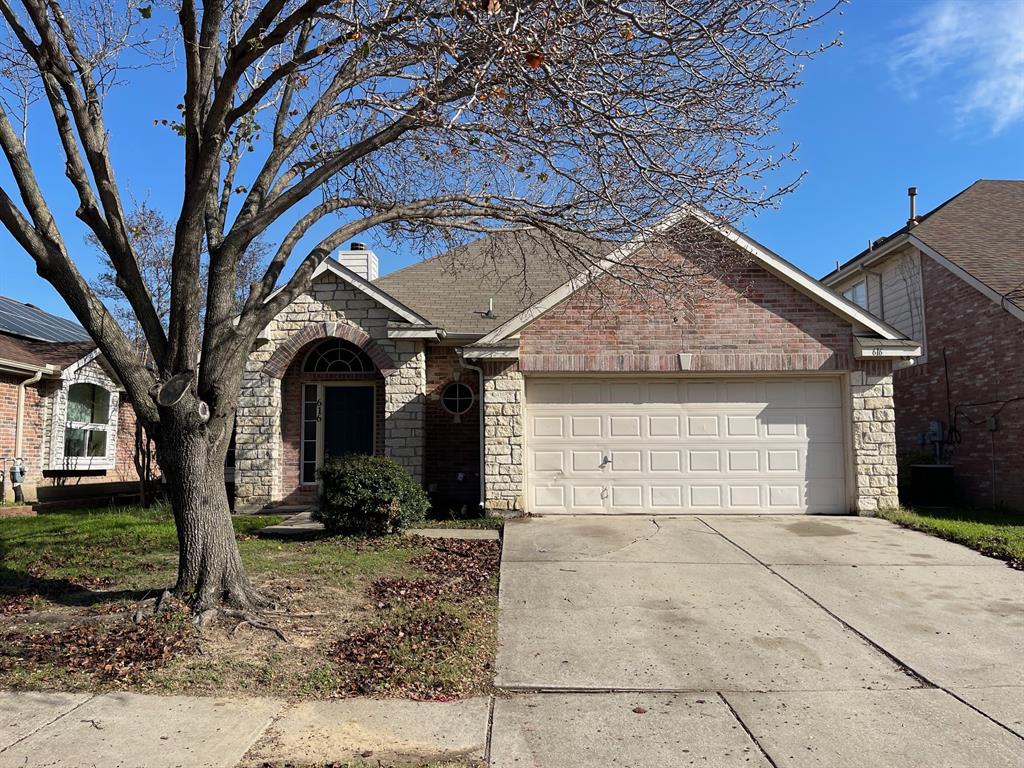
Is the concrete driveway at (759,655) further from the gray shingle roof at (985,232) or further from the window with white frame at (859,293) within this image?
the window with white frame at (859,293)

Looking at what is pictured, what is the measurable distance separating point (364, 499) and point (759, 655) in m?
5.69

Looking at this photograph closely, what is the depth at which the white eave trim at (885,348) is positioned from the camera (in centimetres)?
1134

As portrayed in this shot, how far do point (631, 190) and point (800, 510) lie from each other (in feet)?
23.0

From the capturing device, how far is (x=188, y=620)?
5.81m

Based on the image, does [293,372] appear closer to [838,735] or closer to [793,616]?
[793,616]

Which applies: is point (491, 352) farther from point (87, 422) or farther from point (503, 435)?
point (87, 422)

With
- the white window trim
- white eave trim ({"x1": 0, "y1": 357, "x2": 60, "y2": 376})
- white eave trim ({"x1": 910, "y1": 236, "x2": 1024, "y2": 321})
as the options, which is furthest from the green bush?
white eave trim ({"x1": 910, "y1": 236, "x2": 1024, "y2": 321})

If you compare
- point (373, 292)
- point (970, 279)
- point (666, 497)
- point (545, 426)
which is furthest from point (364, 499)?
point (970, 279)

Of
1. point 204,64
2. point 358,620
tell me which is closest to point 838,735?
point 358,620

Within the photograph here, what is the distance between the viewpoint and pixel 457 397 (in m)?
13.5

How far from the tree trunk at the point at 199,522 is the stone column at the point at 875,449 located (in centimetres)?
941

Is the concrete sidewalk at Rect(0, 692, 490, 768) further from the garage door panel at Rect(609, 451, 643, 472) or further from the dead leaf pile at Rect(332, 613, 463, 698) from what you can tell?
the garage door panel at Rect(609, 451, 643, 472)

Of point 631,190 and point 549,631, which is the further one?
point 631,190

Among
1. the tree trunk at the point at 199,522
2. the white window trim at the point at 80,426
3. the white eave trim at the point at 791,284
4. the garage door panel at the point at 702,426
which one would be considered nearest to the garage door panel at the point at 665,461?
the garage door panel at the point at 702,426
